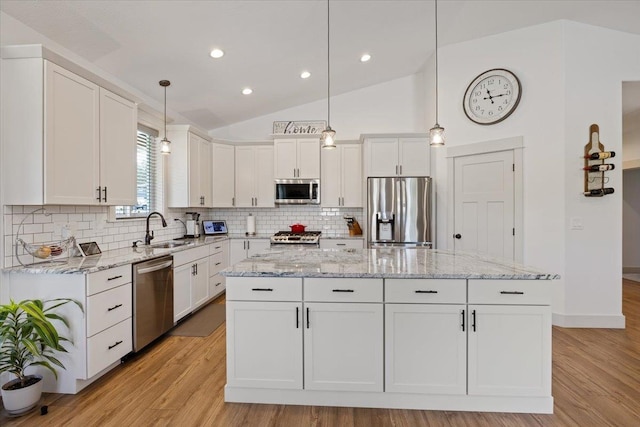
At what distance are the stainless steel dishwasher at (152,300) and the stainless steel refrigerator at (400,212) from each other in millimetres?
2582

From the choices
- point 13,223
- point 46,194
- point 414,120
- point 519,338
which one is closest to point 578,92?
point 414,120

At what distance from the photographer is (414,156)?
4520mm

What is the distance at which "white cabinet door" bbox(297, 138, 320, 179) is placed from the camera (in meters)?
4.97

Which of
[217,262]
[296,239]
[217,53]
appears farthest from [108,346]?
[217,53]

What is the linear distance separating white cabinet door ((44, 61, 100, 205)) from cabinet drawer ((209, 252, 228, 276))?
191 cm

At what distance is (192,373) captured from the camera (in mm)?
2549

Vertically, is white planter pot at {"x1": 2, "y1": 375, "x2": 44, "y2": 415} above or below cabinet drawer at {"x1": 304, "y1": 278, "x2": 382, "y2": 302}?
below

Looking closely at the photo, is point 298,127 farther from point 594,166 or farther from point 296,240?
point 594,166

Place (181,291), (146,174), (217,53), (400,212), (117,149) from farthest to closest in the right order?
(400,212)
(146,174)
(181,291)
(217,53)
(117,149)

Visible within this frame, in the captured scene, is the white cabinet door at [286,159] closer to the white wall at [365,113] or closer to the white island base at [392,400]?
the white wall at [365,113]

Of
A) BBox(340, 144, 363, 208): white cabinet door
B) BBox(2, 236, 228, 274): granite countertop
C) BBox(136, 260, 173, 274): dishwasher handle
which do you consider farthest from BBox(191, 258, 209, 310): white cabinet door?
BBox(340, 144, 363, 208): white cabinet door

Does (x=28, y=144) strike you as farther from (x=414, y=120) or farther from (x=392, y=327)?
(x=414, y=120)

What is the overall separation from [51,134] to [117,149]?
26.6 inches

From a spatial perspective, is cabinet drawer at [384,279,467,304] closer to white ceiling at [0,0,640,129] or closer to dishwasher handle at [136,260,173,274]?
dishwasher handle at [136,260,173,274]
